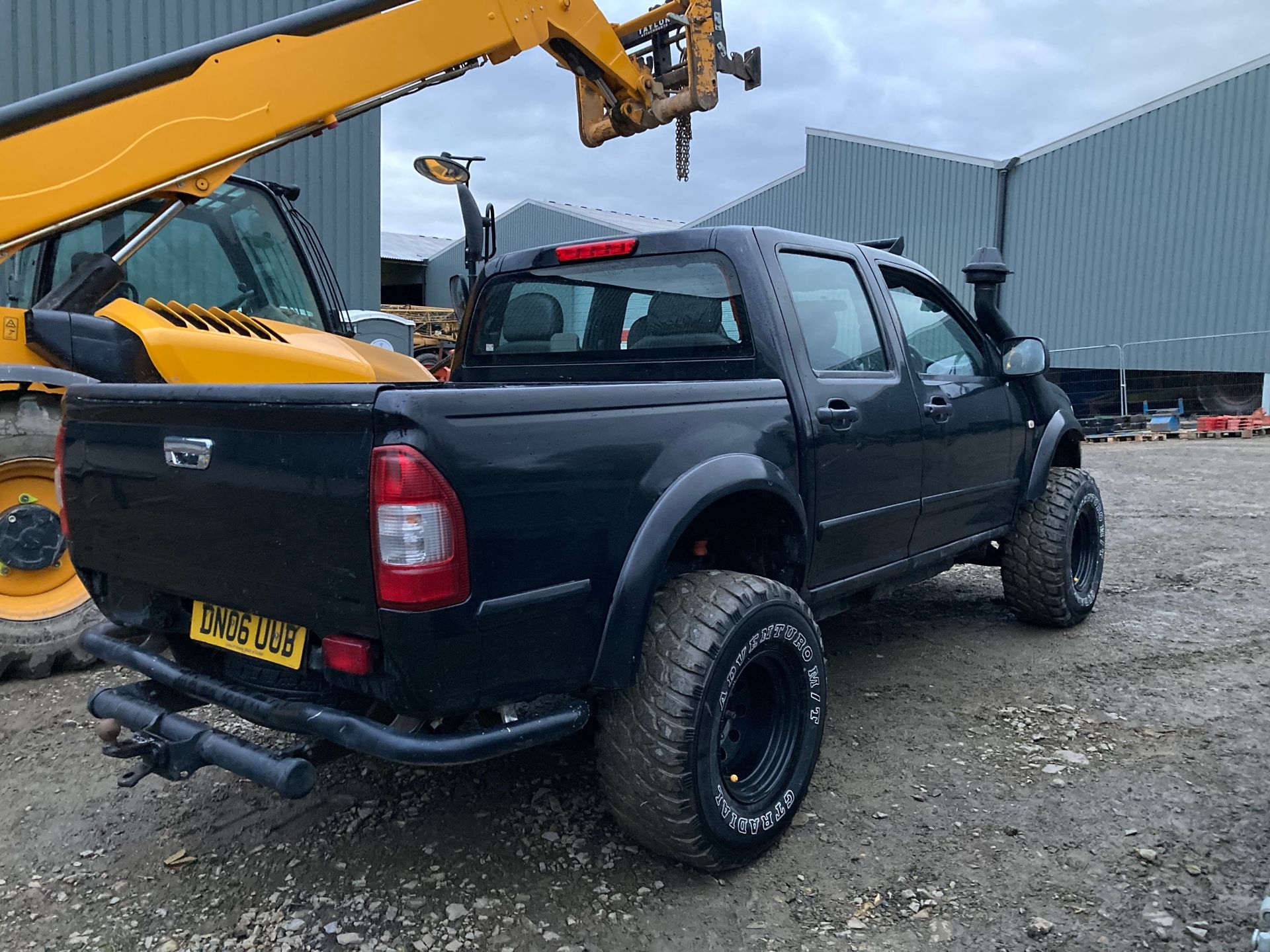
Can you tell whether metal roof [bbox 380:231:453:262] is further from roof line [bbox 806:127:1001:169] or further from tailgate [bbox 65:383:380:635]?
tailgate [bbox 65:383:380:635]

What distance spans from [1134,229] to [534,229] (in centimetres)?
1800

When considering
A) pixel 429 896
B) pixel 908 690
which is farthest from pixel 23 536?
pixel 908 690

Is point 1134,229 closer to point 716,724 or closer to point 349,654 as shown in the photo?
point 716,724

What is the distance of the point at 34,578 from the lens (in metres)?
4.34

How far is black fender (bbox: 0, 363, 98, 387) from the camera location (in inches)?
163

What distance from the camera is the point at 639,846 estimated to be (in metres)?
2.93

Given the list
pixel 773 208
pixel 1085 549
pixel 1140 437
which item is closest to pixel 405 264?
pixel 773 208

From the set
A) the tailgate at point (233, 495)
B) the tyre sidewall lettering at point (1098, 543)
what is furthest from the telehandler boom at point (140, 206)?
the tyre sidewall lettering at point (1098, 543)

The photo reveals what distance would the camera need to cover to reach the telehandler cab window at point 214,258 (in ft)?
15.3

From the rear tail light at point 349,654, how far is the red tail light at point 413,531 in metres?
0.16

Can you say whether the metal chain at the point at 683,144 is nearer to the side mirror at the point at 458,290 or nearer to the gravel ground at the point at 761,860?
Result: the side mirror at the point at 458,290

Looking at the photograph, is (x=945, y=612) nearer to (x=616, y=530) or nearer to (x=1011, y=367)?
(x=1011, y=367)

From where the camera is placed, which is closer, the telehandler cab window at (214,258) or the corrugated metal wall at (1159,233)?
the telehandler cab window at (214,258)

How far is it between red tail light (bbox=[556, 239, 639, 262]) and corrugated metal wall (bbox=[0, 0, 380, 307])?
7873 mm
